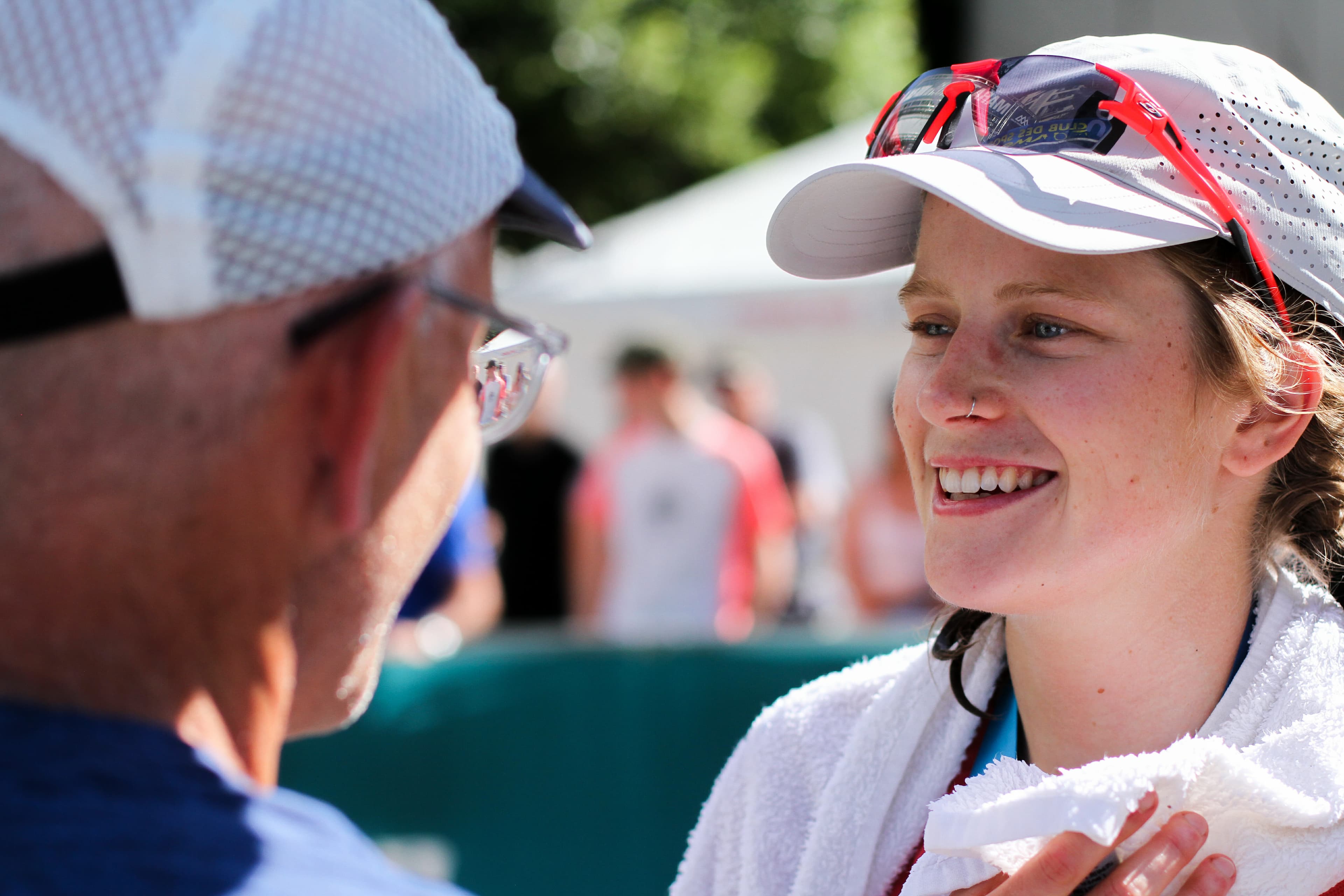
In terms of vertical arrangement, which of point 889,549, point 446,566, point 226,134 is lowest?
point 889,549

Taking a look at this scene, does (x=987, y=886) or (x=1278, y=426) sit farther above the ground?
(x=1278, y=426)

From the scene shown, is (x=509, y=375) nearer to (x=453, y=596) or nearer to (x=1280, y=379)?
(x=1280, y=379)

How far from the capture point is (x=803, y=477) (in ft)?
25.5

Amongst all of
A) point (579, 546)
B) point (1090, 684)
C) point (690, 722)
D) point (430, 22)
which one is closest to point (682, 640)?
point (690, 722)

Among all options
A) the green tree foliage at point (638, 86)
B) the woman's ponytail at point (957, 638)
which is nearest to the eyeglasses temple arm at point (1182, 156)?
the woman's ponytail at point (957, 638)

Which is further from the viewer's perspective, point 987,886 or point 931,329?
point 931,329

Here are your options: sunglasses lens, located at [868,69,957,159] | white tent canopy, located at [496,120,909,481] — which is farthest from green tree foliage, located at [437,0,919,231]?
sunglasses lens, located at [868,69,957,159]

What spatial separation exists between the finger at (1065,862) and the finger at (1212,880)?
3.8 inches

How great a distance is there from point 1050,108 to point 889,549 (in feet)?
14.7

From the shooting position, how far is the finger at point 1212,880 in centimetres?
136

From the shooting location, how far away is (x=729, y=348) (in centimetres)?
880

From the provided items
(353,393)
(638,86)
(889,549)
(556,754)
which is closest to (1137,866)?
(353,393)

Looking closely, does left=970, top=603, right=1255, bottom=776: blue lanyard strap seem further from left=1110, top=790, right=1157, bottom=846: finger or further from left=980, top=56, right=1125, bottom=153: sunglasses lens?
left=980, top=56, right=1125, bottom=153: sunglasses lens

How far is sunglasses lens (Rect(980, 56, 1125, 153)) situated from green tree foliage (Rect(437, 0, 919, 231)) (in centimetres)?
1727
